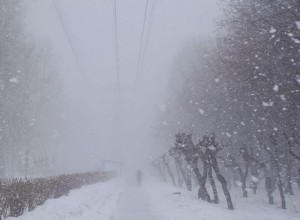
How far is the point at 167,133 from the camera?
44.8 metres

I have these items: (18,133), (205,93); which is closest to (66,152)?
(18,133)

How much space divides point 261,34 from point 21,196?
1140 cm

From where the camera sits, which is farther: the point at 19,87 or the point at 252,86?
the point at 19,87

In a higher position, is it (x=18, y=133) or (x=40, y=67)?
(x=40, y=67)

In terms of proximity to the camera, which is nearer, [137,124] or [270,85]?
[270,85]

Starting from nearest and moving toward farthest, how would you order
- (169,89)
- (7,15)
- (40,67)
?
1. (7,15)
2. (40,67)
3. (169,89)

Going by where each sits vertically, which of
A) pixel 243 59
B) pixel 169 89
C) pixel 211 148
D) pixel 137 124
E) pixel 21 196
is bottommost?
pixel 21 196

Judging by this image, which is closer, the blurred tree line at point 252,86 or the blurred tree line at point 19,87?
the blurred tree line at point 252,86

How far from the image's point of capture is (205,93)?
2889 centimetres

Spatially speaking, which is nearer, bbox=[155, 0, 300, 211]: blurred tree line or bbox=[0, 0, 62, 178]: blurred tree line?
bbox=[155, 0, 300, 211]: blurred tree line

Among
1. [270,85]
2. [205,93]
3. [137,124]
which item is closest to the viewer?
[270,85]

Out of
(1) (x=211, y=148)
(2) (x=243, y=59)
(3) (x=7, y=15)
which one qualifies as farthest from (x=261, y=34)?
(3) (x=7, y=15)

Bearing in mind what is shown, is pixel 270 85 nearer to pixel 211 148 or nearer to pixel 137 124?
pixel 211 148

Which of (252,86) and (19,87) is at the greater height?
(19,87)
